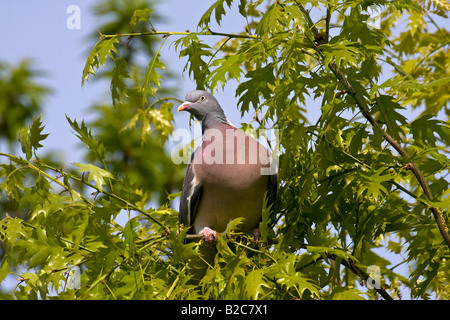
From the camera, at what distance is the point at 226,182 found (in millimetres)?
4133

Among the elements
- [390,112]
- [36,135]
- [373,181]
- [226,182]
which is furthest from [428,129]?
[36,135]

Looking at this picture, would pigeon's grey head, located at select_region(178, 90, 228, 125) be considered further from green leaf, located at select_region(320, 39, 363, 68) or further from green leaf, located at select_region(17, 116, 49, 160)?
green leaf, located at select_region(17, 116, 49, 160)

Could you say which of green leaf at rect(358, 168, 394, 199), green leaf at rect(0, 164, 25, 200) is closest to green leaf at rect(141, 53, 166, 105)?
green leaf at rect(0, 164, 25, 200)

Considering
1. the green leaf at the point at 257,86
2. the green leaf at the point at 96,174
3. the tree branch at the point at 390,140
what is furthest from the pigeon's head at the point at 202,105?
the green leaf at the point at 96,174

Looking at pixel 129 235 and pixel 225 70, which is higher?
pixel 225 70

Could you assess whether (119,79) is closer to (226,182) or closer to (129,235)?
(226,182)

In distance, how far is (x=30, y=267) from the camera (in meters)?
2.94

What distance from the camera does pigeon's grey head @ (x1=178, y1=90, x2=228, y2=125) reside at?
449 cm

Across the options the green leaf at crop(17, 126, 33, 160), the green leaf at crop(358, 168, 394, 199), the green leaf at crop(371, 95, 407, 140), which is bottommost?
the green leaf at crop(358, 168, 394, 199)

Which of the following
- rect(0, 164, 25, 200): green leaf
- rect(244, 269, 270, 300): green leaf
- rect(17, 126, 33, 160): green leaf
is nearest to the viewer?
rect(244, 269, 270, 300): green leaf

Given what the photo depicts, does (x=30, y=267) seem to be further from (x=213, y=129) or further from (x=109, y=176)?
(x=213, y=129)

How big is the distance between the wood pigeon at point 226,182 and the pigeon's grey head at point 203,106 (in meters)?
0.17

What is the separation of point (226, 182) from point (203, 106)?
0.72m
